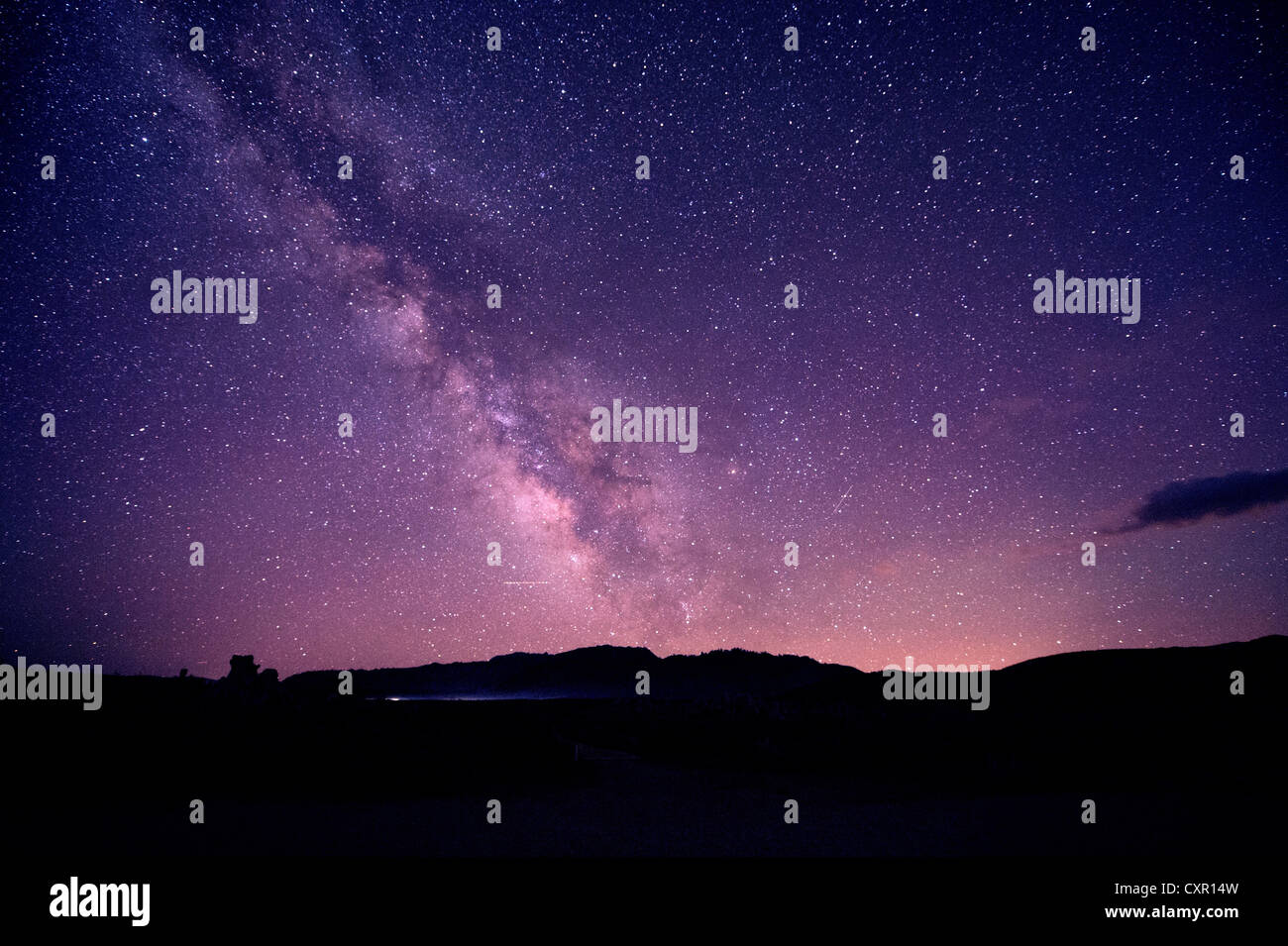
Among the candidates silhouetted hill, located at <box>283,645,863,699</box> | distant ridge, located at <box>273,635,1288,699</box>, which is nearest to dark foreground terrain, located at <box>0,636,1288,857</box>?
distant ridge, located at <box>273,635,1288,699</box>

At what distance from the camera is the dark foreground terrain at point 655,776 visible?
6.91m

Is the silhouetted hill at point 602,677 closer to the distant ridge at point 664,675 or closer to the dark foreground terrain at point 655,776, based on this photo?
the distant ridge at point 664,675

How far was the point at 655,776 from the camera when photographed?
10852 millimetres

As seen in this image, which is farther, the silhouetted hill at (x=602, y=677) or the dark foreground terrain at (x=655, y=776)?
the silhouetted hill at (x=602, y=677)

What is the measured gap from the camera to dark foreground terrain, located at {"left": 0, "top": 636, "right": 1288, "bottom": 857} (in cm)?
691

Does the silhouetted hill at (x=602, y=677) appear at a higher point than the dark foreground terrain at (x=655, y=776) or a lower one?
lower

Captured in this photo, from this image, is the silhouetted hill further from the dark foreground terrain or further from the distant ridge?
the dark foreground terrain

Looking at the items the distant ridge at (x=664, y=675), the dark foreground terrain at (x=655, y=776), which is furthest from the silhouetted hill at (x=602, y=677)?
the dark foreground terrain at (x=655, y=776)

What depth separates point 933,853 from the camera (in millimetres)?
6426
